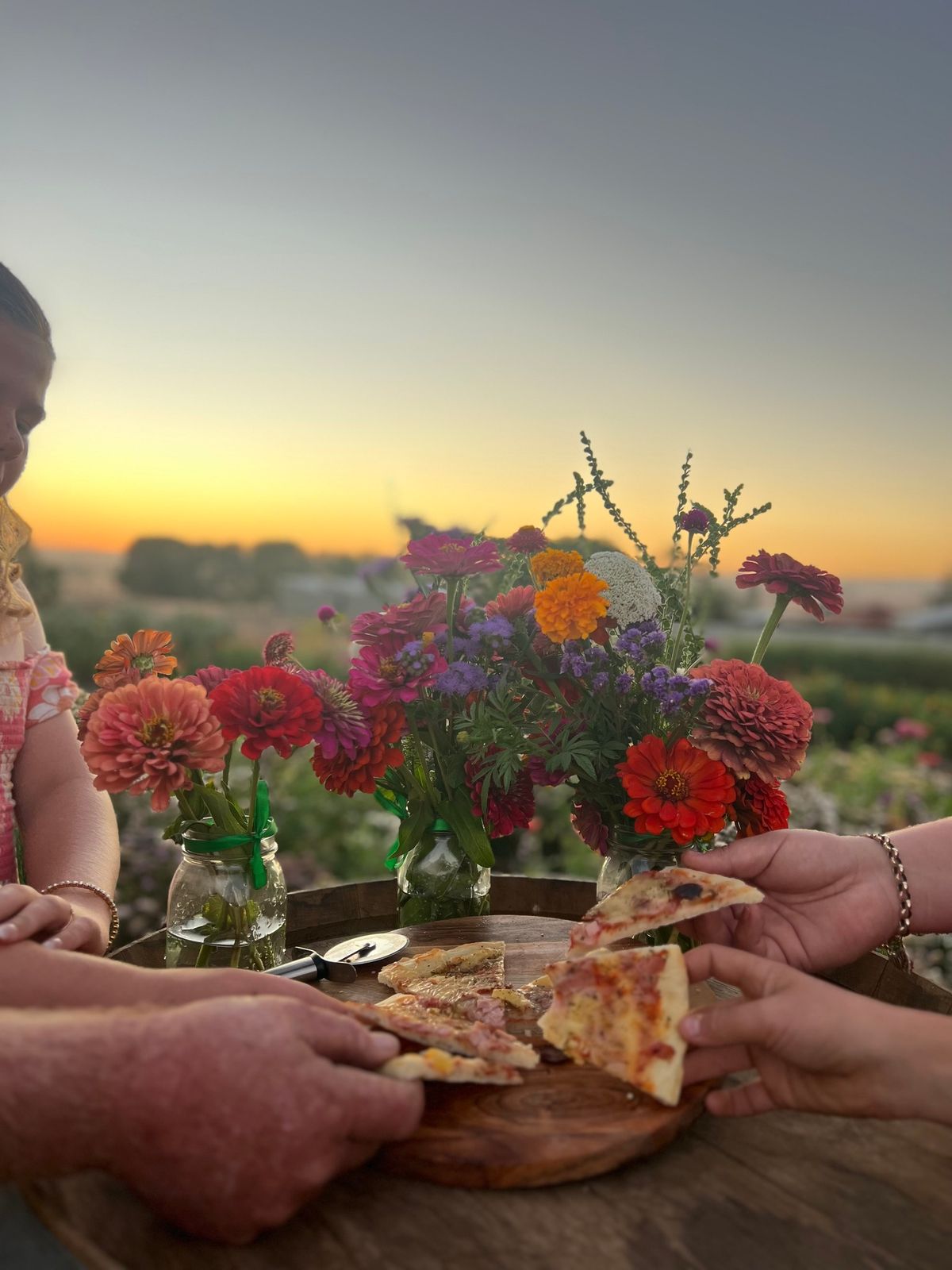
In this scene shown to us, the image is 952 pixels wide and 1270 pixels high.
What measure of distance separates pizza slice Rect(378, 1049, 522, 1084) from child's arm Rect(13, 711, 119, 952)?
767 millimetres

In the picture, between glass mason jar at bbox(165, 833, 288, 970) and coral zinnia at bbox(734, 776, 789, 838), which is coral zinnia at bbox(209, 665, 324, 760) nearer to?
glass mason jar at bbox(165, 833, 288, 970)

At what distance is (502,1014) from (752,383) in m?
6.20

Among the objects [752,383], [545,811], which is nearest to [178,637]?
[545,811]

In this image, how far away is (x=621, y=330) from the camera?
6.52m

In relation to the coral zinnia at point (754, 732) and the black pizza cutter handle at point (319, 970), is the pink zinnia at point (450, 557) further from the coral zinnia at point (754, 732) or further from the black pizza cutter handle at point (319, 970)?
the black pizza cutter handle at point (319, 970)

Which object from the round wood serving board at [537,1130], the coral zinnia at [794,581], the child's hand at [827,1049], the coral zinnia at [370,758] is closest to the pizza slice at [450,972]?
the round wood serving board at [537,1130]

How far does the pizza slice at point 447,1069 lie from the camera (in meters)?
1.03

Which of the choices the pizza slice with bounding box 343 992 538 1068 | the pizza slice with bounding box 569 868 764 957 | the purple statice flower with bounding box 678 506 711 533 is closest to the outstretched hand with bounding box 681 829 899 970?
the pizza slice with bounding box 569 868 764 957

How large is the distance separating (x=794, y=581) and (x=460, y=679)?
1.91 feet

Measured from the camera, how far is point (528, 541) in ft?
5.24

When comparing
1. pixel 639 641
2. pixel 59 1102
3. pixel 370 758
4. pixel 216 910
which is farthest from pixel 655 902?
pixel 59 1102

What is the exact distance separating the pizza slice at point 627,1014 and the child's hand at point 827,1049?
0.05 m

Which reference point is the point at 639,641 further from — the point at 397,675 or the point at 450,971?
the point at 450,971

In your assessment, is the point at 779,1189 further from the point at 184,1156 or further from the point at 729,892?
the point at 184,1156
